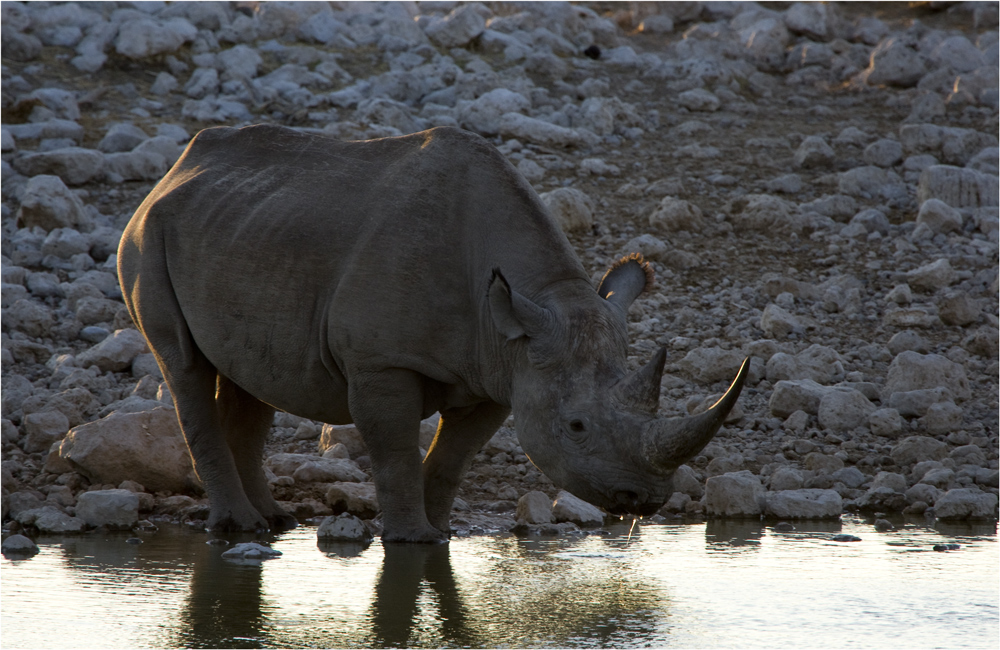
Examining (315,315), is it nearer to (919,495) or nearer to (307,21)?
(919,495)

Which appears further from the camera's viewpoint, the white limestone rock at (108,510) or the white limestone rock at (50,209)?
the white limestone rock at (50,209)

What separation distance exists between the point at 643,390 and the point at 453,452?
1.80m

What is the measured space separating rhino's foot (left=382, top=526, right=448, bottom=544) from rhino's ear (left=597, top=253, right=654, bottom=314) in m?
1.53

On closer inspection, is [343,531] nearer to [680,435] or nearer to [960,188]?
[680,435]

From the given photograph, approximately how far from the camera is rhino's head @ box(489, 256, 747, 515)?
16.8 ft

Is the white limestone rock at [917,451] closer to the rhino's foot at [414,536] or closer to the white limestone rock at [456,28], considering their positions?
the rhino's foot at [414,536]

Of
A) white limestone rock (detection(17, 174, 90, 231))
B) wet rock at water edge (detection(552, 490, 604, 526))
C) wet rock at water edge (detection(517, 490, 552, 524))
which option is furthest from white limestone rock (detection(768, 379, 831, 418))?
white limestone rock (detection(17, 174, 90, 231))

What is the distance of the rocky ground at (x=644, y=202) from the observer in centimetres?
771

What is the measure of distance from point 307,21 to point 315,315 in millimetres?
12063

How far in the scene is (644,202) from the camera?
43.1ft

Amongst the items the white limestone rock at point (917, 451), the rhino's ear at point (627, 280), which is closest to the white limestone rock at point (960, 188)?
the white limestone rock at point (917, 451)

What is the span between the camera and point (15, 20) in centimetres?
1644

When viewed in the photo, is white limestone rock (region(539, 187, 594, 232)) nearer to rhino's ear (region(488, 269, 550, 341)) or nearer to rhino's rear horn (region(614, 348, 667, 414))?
rhino's ear (region(488, 269, 550, 341))

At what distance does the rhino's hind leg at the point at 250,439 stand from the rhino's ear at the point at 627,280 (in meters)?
2.40
